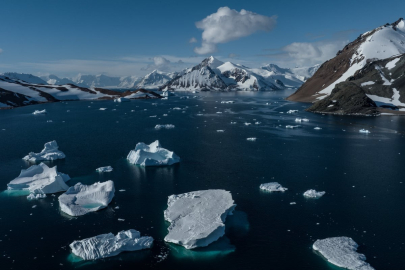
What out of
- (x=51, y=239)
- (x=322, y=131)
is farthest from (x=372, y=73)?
(x=51, y=239)

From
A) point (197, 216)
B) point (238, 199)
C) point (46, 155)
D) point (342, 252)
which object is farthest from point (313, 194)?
point (46, 155)

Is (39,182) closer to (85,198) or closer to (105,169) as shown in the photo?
(85,198)

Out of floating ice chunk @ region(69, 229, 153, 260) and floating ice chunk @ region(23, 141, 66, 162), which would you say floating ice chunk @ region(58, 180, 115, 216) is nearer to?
floating ice chunk @ region(69, 229, 153, 260)

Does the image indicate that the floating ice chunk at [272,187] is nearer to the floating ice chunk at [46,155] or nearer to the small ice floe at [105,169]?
the small ice floe at [105,169]

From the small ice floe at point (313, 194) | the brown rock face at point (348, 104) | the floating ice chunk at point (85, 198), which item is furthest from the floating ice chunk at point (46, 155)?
the brown rock face at point (348, 104)

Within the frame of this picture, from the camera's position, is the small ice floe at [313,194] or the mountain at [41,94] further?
the mountain at [41,94]

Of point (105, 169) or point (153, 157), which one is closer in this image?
point (105, 169)
